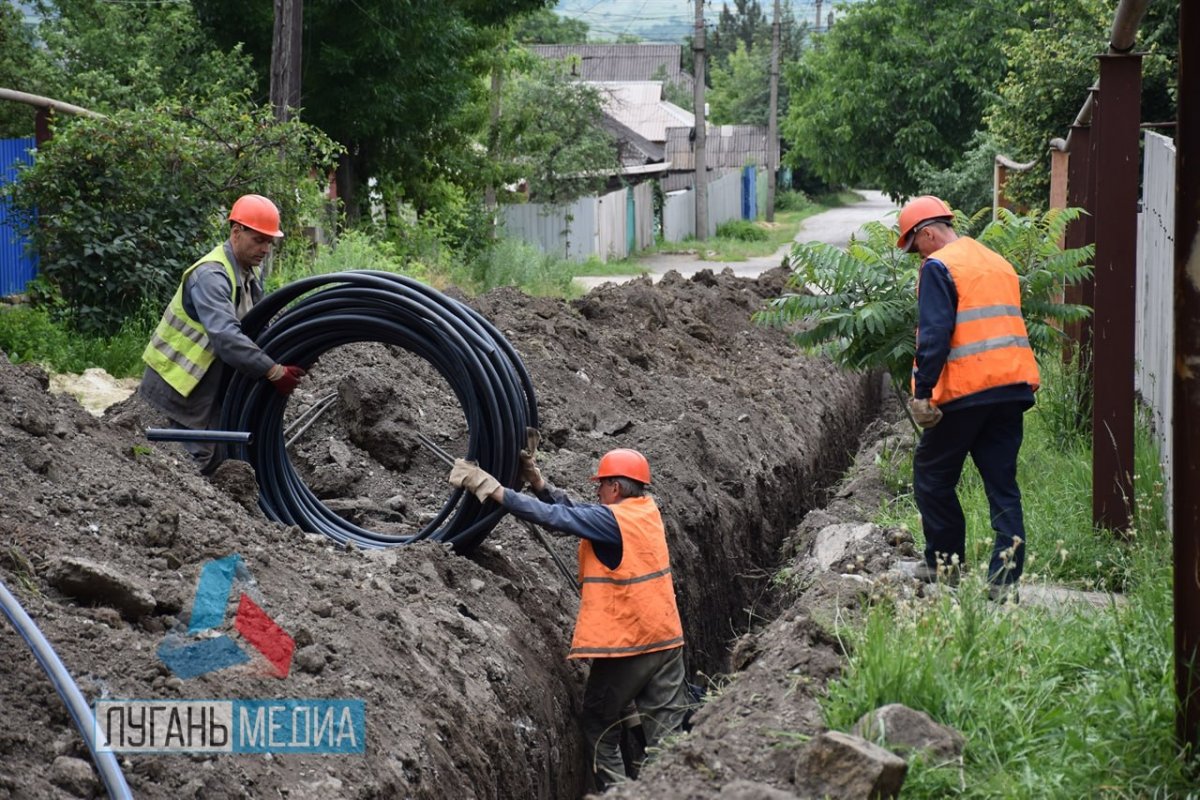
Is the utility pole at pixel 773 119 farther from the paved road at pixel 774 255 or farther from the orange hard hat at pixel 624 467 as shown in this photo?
the orange hard hat at pixel 624 467

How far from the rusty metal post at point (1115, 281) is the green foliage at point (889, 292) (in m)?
1.09

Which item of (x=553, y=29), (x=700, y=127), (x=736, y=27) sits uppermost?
(x=736, y=27)

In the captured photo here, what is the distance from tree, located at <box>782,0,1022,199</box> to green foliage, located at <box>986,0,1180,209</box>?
11.5 metres

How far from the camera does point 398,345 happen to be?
7.91 metres

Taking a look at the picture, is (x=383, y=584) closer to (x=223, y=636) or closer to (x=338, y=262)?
(x=223, y=636)

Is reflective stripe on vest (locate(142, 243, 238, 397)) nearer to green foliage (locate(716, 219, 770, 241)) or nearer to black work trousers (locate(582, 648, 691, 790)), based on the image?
black work trousers (locate(582, 648, 691, 790))

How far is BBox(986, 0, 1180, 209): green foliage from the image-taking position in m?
15.9

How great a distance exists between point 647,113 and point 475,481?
56896 mm

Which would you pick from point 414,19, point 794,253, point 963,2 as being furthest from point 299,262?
point 963,2

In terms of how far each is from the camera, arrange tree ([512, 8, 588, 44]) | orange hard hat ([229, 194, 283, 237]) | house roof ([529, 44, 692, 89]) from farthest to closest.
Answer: house roof ([529, 44, 692, 89])
tree ([512, 8, 588, 44])
orange hard hat ([229, 194, 283, 237])

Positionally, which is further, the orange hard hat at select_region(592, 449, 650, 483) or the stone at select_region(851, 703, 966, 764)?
the orange hard hat at select_region(592, 449, 650, 483)

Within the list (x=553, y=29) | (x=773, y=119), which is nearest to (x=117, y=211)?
(x=773, y=119)

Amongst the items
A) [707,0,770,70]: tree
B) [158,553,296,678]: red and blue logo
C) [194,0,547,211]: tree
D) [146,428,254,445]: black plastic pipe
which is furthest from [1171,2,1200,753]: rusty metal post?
[707,0,770,70]: tree

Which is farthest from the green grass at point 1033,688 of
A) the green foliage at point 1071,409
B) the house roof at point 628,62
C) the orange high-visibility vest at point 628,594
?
the house roof at point 628,62
